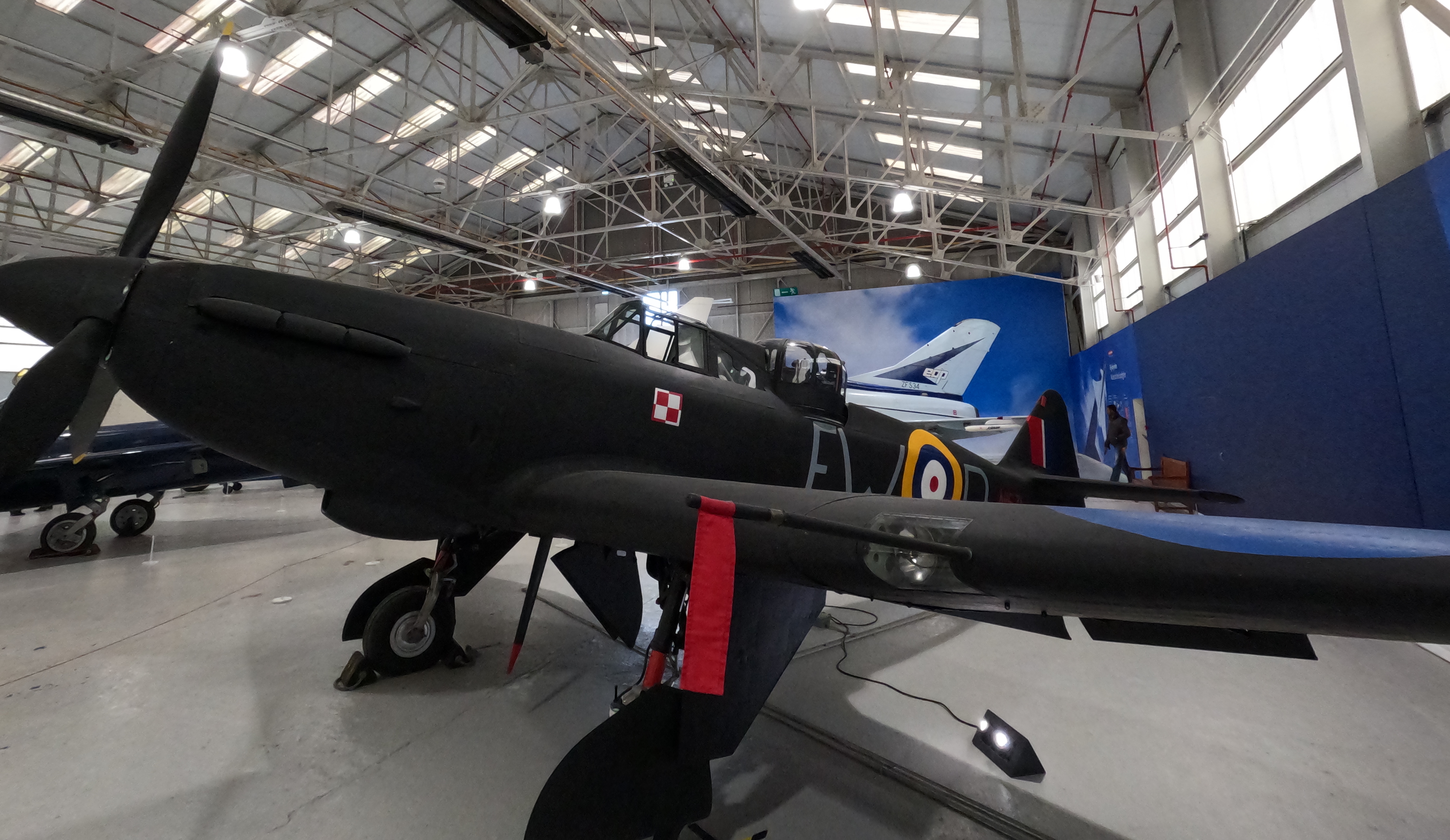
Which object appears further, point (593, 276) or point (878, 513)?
point (593, 276)

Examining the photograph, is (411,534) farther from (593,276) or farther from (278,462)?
(593,276)

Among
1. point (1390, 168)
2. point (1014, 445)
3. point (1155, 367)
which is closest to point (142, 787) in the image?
point (1014, 445)

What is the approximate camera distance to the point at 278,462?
2326 millimetres

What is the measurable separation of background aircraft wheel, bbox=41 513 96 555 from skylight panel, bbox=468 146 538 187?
37.6 ft

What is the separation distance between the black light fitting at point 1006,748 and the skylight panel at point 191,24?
43.5 ft

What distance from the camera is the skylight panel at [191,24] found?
8516mm

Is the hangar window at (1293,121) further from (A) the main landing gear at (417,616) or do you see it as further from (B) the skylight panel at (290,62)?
(B) the skylight panel at (290,62)

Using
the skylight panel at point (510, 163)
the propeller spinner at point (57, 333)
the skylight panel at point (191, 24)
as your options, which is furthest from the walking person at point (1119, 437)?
the skylight panel at point (191, 24)

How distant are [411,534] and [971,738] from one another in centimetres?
279

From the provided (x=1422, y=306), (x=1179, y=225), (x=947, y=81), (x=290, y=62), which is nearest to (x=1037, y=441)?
(x=1422, y=306)

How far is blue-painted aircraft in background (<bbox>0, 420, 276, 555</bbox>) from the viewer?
19.9 feet

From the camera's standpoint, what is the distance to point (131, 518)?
7.08 m

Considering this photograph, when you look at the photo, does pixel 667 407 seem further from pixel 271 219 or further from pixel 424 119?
pixel 271 219

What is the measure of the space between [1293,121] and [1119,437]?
4316mm
